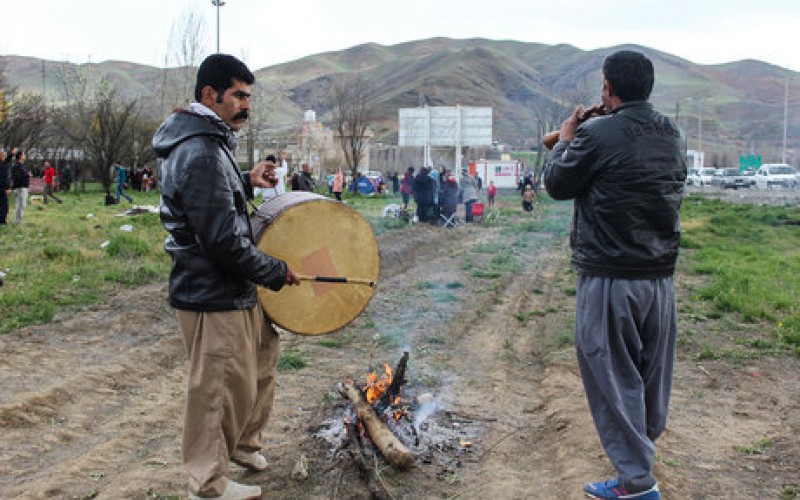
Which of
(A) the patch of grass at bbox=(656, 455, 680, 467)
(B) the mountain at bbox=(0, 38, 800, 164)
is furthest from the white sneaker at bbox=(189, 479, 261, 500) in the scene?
(B) the mountain at bbox=(0, 38, 800, 164)

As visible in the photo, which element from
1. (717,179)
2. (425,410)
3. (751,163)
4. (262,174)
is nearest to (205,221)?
(262,174)

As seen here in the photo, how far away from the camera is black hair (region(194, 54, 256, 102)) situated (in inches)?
149

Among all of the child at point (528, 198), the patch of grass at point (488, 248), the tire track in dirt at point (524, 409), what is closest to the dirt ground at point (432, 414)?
the tire track in dirt at point (524, 409)

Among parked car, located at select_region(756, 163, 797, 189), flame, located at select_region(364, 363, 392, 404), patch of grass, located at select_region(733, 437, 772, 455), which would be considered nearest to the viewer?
patch of grass, located at select_region(733, 437, 772, 455)

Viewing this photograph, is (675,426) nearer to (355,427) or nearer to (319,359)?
(355,427)

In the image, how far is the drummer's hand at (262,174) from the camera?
438 centimetres

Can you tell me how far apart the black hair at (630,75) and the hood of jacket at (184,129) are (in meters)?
2.01

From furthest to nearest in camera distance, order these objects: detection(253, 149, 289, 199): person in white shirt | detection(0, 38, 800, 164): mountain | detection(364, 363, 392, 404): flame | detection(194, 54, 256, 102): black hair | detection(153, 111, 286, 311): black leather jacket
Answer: detection(0, 38, 800, 164): mountain < detection(253, 149, 289, 199): person in white shirt < detection(364, 363, 392, 404): flame < detection(194, 54, 256, 102): black hair < detection(153, 111, 286, 311): black leather jacket

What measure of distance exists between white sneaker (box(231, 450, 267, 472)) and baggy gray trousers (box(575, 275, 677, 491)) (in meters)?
1.97

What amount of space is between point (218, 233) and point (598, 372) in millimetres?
2012

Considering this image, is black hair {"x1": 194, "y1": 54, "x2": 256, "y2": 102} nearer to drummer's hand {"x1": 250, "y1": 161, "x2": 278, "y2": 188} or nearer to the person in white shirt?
drummer's hand {"x1": 250, "y1": 161, "x2": 278, "y2": 188}

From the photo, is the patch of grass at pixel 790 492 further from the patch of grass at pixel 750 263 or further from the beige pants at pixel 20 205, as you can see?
the beige pants at pixel 20 205

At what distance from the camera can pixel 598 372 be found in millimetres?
3717

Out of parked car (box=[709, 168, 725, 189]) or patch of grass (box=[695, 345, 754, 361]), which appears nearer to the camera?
patch of grass (box=[695, 345, 754, 361])
